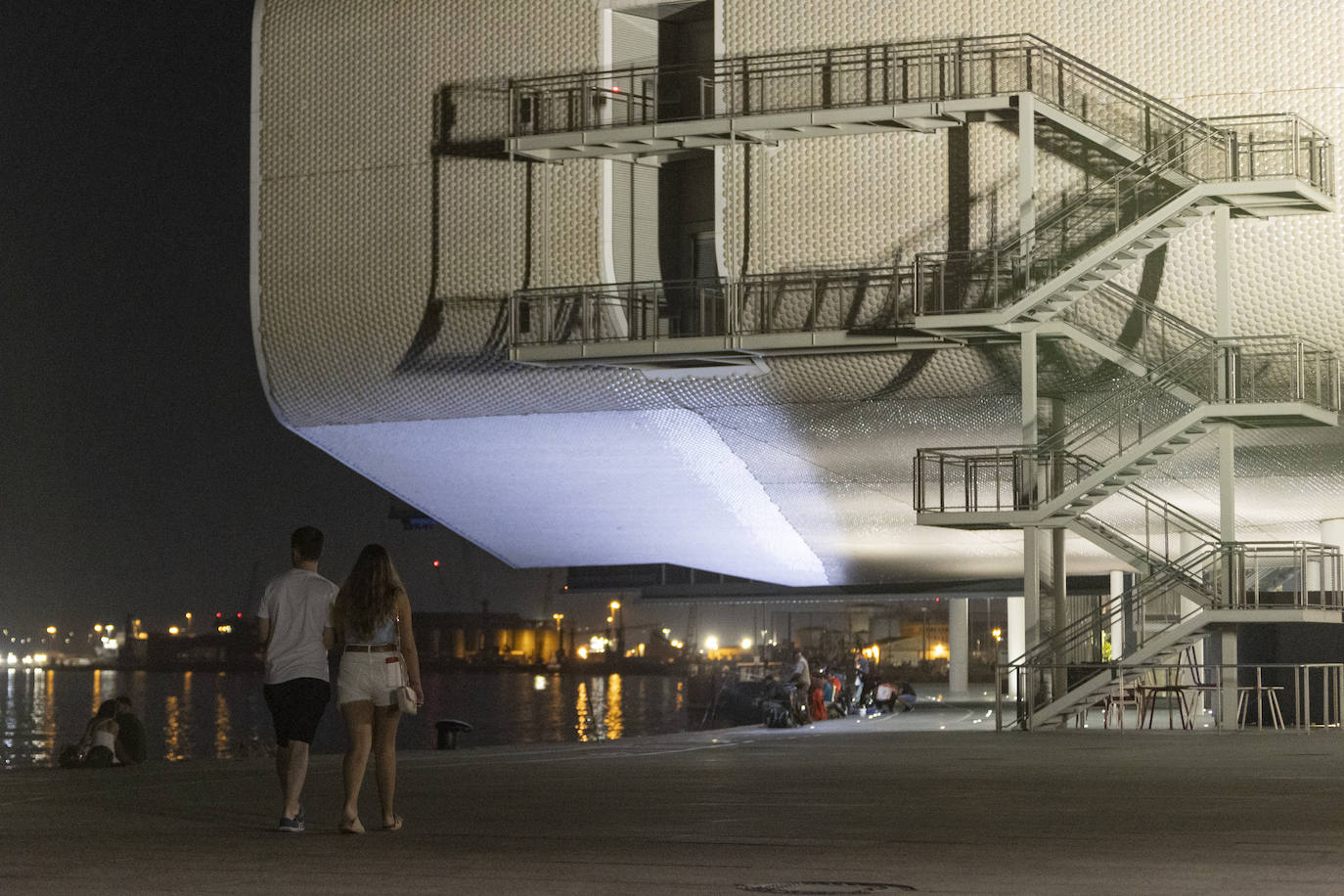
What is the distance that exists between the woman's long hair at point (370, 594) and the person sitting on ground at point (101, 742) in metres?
11.4

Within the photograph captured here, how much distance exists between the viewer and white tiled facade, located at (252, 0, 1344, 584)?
25.3m

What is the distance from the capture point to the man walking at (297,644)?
923 cm

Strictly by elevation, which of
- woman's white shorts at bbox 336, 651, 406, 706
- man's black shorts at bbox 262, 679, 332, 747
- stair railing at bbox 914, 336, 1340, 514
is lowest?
man's black shorts at bbox 262, 679, 332, 747

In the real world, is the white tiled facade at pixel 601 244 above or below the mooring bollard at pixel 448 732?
above

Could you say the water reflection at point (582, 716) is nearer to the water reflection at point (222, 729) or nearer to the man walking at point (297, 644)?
the water reflection at point (222, 729)

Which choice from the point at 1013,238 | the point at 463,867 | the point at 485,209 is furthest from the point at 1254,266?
the point at 463,867

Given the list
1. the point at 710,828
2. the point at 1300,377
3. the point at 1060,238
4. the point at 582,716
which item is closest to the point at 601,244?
the point at 1060,238

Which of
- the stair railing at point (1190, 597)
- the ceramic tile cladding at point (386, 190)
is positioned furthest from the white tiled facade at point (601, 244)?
the stair railing at point (1190, 597)

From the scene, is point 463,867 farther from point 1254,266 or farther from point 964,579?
point 964,579

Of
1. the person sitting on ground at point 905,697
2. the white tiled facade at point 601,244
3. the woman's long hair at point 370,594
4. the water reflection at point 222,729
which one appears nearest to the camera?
the woman's long hair at point 370,594

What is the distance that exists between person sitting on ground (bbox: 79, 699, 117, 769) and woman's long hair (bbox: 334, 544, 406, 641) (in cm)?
1136

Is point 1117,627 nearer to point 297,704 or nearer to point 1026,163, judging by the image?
point 1026,163

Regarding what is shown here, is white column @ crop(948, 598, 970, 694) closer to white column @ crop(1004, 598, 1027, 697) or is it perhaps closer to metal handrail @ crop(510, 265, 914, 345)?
white column @ crop(1004, 598, 1027, 697)

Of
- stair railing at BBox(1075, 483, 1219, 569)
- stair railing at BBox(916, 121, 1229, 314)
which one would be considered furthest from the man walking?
stair railing at BBox(1075, 483, 1219, 569)
